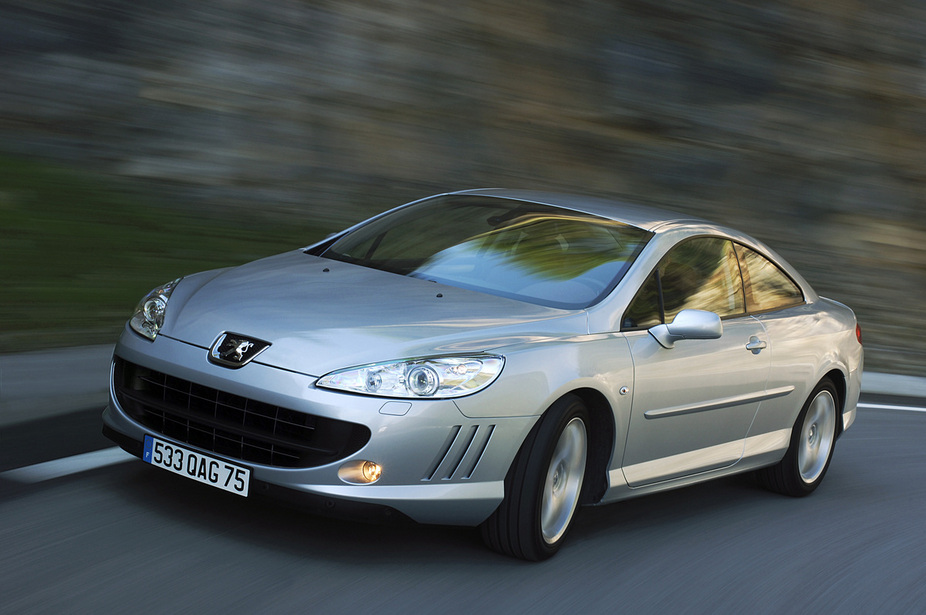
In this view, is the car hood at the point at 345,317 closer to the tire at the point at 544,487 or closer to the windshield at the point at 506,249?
the windshield at the point at 506,249

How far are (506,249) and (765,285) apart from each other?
5.31 ft

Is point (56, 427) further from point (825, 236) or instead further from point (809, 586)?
point (825, 236)

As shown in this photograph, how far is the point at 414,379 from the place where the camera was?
4082 mm

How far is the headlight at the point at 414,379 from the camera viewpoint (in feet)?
13.3

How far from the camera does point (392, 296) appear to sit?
466 centimetres

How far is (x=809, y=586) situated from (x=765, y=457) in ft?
4.40

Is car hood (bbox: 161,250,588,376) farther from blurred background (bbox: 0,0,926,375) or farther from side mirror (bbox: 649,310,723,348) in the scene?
blurred background (bbox: 0,0,926,375)

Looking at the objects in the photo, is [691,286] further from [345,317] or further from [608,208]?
[345,317]

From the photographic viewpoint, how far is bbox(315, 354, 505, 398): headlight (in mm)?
4051

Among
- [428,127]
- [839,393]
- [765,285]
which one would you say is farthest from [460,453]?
[428,127]

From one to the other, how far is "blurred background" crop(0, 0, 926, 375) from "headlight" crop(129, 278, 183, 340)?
3.00 metres

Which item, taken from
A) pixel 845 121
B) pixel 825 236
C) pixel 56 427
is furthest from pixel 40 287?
pixel 845 121

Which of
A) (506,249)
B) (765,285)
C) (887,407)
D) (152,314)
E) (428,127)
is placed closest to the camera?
(152,314)

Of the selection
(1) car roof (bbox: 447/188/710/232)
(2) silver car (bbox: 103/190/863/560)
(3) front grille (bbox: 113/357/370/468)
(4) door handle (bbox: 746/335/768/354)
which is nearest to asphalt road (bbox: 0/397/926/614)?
(2) silver car (bbox: 103/190/863/560)
